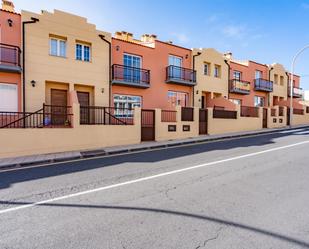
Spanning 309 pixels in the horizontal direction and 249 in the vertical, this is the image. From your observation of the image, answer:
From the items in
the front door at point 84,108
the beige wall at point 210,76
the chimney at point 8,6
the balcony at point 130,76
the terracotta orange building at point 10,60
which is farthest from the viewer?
the beige wall at point 210,76

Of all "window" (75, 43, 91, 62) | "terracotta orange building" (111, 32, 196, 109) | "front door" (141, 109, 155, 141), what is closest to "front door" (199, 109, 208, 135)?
"terracotta orange building" (111, 32, 196, 109)

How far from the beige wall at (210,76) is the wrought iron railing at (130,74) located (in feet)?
18.1

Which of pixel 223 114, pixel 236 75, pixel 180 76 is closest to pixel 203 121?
pixel 223 114


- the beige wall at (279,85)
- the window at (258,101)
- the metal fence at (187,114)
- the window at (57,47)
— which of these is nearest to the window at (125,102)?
the metal fence at (187,114)

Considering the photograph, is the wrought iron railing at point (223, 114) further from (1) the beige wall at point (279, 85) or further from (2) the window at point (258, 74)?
(1) the beige wall at point (279, 85)

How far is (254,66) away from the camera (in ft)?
90.5

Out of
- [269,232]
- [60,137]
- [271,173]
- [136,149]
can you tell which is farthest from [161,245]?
[60,137]

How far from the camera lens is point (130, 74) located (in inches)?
676

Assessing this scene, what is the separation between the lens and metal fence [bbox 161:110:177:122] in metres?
15.4

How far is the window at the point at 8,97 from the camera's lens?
505 inches

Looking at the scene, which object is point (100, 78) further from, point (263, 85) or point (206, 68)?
point (263, 85)

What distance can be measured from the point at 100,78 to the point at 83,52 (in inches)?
79.2

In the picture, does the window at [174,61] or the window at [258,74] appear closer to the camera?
the window at [174,61]

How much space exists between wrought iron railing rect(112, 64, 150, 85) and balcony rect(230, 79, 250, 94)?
10439mm
